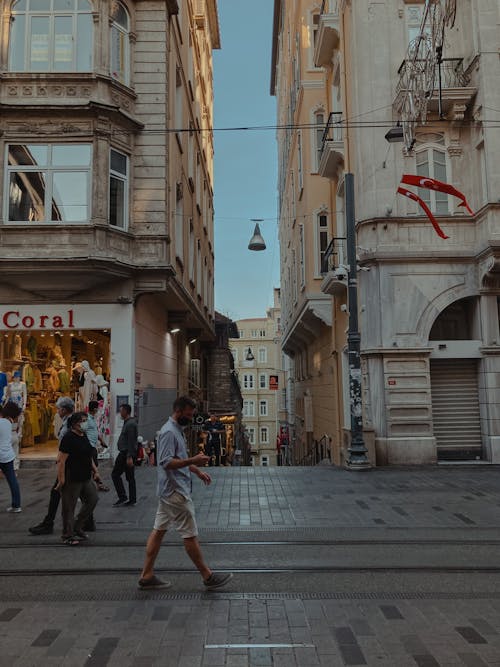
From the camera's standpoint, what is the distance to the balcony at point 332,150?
16.3 metres

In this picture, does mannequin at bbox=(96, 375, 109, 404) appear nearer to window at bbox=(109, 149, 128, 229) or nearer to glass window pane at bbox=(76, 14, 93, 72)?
window at bbox=(109, 149, 128, 229)

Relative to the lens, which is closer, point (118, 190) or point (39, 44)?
point (39, 44)

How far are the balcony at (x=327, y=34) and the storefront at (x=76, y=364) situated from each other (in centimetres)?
1092

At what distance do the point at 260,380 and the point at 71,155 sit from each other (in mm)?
68596

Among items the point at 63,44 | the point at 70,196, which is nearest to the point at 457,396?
the point at 70,196

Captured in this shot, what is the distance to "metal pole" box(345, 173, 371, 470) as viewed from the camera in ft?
42.2

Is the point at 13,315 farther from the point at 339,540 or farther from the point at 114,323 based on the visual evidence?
the point at 339,540

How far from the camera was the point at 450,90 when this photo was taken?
555 inches

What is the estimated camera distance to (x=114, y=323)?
46.6ft

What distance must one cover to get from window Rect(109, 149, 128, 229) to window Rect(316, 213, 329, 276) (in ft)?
24.5

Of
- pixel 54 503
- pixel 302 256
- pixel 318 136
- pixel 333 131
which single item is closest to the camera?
pixel 54 503

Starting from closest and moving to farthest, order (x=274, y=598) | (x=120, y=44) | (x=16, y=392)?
(x=274, y=598) → (x=16, y=392) → (x=120, y=44)

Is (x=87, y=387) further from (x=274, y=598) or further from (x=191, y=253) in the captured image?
(x=274, y=598)

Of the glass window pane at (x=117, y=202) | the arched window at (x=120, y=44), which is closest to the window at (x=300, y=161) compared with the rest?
A: the arched window at (x=120, y=44)
